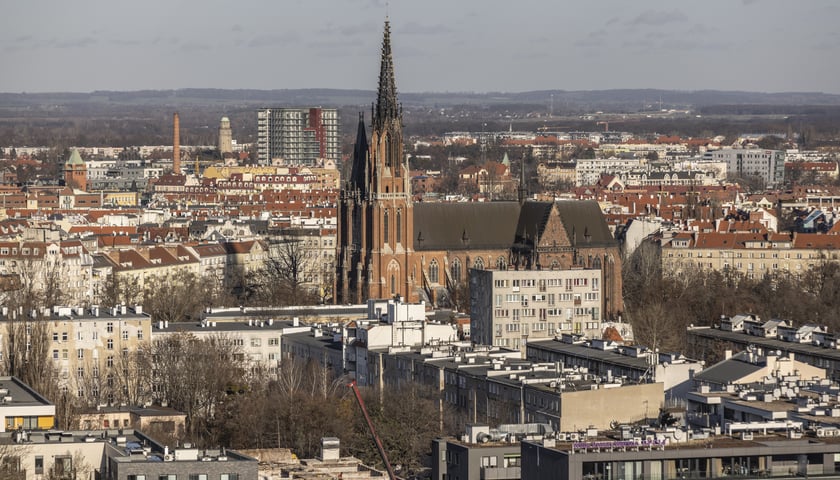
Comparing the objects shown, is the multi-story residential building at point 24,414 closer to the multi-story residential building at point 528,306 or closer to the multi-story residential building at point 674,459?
the multi-story residential building at point 674,459

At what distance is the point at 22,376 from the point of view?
190 ft

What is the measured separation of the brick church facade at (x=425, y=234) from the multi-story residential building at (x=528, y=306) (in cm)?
834

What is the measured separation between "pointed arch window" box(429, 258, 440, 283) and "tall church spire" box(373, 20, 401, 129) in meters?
5.84

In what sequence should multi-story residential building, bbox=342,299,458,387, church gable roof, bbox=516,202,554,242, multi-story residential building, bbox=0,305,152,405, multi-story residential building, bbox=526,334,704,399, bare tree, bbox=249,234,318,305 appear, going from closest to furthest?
multi-story residential building, bbox=526,334,704,399 < multi-story residential building, bbox=342,299,458,387 < multi-story residential building, bbox=0,305,152,405 < church gable roof, bbox=516,202,554,242 < bare tree, bbox=249,234,318,305

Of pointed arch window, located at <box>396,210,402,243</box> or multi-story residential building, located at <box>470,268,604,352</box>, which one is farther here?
pointed arch window, located at <box>396,210,402,243</box>

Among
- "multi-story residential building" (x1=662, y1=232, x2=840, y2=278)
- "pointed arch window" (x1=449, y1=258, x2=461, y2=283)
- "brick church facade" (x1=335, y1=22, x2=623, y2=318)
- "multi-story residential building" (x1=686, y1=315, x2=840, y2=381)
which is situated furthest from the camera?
"multi-story residential building" (x1=662, y1=232, x2=840, y2=278)

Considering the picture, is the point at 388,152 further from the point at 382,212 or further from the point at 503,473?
the point at 503,473

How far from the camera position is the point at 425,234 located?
295 ft

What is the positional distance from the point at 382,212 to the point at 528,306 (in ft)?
44.9

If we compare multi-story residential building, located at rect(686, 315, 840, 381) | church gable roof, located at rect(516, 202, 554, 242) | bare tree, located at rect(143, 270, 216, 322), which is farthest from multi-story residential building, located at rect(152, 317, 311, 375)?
church gable roof, located at rect(516, 202, 554, 242)

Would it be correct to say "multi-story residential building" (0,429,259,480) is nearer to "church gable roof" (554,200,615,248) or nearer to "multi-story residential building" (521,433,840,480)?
"multi-story residential building" (521,433,840,480)

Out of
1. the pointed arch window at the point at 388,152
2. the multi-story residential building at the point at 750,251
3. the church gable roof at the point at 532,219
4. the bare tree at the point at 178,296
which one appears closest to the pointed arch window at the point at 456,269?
the church gable roof at the point at 532,219

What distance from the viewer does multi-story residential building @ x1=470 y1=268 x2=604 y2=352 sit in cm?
7381

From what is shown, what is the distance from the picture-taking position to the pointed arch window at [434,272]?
8969cm
